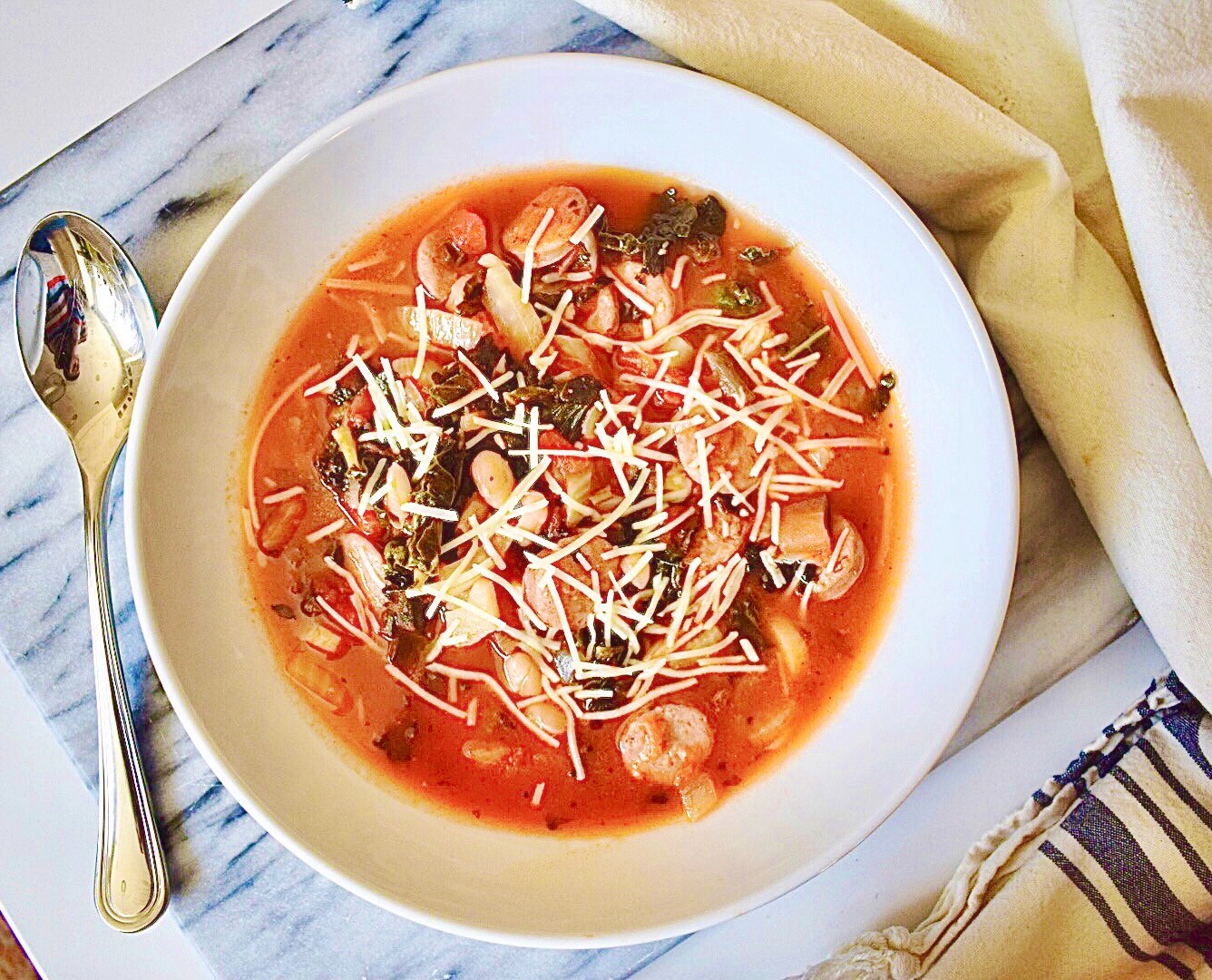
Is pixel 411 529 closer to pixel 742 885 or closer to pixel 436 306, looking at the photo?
pixel 436 306

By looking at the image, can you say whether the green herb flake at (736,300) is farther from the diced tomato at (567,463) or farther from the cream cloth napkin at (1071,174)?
the diced tomato at (567,463)

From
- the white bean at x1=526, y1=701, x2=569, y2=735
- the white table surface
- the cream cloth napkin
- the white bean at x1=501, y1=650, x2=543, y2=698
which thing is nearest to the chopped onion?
the white bean at x1=526, y1=701, x2=569, y2=735

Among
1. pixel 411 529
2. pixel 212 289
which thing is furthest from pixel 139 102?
pixel 411 529

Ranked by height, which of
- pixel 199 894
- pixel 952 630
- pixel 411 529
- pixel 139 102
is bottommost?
pixel 952 630

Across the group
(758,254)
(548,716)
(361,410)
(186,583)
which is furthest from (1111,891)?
(186,583)

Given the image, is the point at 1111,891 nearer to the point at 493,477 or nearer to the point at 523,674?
the point at 523,674

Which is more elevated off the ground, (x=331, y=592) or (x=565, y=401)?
(x=565, y=401)

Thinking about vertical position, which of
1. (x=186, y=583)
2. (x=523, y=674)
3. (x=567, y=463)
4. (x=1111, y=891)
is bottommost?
(x=1111, y=891)
